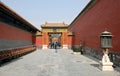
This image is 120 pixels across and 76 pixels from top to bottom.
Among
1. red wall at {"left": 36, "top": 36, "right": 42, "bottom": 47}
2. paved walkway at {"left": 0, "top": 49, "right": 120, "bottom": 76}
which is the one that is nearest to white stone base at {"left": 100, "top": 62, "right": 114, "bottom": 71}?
paved walkway at {"left": 0, "top": 49, "right": 120, "bottom": 76}

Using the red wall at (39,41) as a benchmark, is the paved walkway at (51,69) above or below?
below

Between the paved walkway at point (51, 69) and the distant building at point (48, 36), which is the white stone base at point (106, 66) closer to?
the paved walkway at point (51, 69)

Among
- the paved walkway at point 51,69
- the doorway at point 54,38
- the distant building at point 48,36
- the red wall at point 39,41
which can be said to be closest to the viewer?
the paved walkway at point 51,69

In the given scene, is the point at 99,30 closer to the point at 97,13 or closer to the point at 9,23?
the point at 97,13

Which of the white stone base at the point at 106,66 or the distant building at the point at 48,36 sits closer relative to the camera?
the white stone base at the point at 106,66

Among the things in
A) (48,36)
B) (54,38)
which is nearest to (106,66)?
(48,36)

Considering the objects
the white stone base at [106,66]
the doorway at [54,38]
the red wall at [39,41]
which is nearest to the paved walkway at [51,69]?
the white stone base at [106,66]

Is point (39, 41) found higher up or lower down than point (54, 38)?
lower down

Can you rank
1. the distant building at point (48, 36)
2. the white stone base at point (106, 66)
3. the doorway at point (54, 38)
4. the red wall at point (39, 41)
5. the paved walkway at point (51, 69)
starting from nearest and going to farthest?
the paved walkway at point (51, 69)
the white stone base at point (106, 66)
the red wall at point (39, 41)
the distant building at point (48, 36)
the doorway at point (54, 38)

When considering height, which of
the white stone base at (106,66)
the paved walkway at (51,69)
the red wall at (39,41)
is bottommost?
the paved walkway at (51,69)

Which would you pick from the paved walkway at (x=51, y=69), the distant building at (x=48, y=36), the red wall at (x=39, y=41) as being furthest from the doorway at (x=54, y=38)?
the paved walkway at (x=51, y=69)

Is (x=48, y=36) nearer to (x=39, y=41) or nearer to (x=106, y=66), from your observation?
(x=39, y=41)

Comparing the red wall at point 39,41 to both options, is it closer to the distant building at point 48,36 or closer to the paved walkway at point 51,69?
the distant building at point 48,36

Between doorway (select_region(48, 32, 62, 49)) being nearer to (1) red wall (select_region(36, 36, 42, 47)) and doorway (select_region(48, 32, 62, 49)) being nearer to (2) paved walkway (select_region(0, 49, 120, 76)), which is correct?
(1) red wall (select_region(36, 36, 42, 47))
